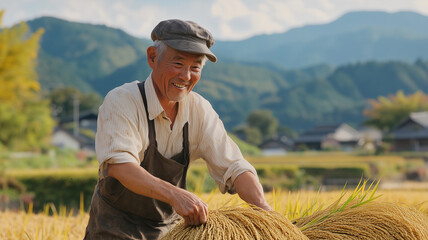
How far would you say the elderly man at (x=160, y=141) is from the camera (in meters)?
1.89

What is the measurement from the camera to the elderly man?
189 cm

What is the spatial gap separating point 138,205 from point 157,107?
1.36 feet

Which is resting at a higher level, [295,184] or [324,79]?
[295,184]

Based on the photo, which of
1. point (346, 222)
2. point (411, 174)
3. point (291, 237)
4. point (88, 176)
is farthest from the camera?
point (411, 174)

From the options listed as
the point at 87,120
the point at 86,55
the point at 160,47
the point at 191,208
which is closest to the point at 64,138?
the point at 87,120

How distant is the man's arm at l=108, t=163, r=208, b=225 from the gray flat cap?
480 millimetres

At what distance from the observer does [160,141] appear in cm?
210

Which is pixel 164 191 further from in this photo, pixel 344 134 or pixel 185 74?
pixel 344 134

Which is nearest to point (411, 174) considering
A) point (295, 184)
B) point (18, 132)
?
point (295, 184)

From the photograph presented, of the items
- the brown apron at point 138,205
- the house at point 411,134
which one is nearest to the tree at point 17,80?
the brown apron at point 138,205

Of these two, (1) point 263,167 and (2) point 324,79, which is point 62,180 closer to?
(1) point 263,167

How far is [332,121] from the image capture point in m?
121

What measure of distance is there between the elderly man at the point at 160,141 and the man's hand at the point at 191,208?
196 mm

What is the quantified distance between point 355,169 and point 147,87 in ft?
58.2
